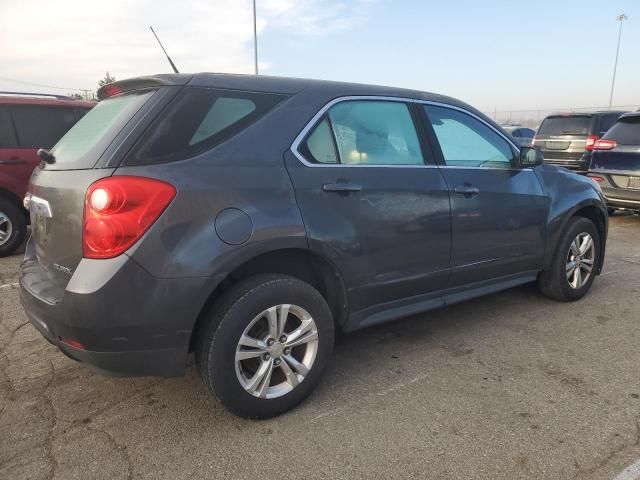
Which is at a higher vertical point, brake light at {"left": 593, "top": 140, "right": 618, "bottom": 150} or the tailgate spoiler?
the tailgate spoiler

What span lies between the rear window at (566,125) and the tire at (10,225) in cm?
1062

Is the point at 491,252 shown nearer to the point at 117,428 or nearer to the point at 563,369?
the point at 563,369

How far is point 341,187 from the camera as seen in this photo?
2.74 m

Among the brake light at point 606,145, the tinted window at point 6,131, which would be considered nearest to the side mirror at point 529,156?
the brake light at point 606,145

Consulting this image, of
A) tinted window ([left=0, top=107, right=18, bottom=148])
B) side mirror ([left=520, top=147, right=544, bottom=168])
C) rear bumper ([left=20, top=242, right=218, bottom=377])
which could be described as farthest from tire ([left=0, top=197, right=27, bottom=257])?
side mirror ([left=520, top=147, right=544, bottom=168])

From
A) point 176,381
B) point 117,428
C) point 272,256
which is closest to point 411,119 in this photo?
point 272,256

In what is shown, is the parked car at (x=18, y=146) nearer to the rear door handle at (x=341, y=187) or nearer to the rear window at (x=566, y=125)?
the rear door handle at (x=341, y=187)

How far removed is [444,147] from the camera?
338 cm

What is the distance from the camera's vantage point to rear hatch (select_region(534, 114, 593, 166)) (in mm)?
11008

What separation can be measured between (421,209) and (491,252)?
813mm

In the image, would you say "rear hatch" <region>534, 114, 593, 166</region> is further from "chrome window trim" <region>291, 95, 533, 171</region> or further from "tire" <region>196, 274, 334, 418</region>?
"tire" <region>196, 274, 334, 418</region>

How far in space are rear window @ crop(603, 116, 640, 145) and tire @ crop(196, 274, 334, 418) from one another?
6.80 meters

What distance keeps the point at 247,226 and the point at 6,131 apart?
5155mm

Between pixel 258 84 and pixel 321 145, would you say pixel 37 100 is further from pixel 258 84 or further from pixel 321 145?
pixel 321 145
